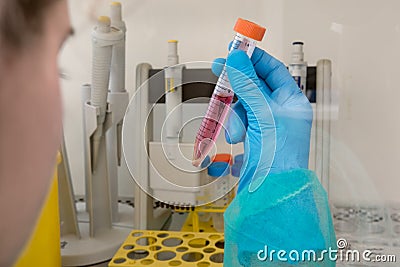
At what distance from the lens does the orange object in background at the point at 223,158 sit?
0.82 m

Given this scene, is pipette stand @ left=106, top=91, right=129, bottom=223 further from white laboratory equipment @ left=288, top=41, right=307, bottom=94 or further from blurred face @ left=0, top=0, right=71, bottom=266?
blurred face @ left=0, top=0, right=71, bottom=266

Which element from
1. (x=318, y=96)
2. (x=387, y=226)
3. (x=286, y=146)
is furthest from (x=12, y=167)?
(x=387, y=226)

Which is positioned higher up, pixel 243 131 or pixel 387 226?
pixel 243 131

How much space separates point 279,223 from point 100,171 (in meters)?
0.53

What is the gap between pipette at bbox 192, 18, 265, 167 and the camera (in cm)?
75

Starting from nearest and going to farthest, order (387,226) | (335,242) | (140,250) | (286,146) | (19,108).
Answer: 1. (19,108)
2. (286,146)
3. (335,242)
4. (140,250)
5. (387,226)

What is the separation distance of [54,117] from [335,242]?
29.2 inches

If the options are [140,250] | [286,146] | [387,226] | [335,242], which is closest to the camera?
[286,146]

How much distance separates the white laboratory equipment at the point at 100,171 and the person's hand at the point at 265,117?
36cm

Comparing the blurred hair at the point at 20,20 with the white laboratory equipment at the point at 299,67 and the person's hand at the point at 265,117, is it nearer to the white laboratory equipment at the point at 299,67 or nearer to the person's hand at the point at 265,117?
the person's hand at the point at 265,117

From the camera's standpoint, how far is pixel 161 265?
36.4 inches

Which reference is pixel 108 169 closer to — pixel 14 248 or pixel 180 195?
pixel 180 195

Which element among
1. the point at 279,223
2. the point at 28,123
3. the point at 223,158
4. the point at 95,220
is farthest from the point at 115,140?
the point at 28,123

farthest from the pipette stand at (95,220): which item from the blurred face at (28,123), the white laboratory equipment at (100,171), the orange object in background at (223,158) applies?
the blurred face at (28,123)
